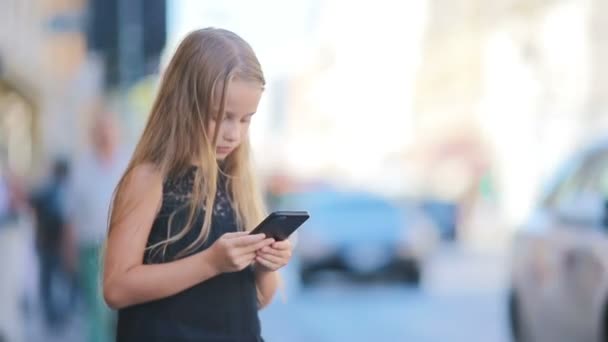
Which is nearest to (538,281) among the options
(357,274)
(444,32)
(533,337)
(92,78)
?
(533,337)

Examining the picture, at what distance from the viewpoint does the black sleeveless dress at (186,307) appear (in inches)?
85.7

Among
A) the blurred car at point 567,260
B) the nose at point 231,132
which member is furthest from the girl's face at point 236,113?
the blurred car at point 567,260

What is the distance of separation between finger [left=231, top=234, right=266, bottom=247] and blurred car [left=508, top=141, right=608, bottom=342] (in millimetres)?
4170

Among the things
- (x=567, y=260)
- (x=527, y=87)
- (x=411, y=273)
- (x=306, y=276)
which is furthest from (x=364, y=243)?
(x=527, y=87)

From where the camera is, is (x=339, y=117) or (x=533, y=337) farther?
(x=339, y=117)

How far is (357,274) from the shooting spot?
59.9ft

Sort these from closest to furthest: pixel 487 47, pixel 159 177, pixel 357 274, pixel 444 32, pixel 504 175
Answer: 1. pixel 159 177
2. pixel 357 274
3. pixel 504 175
4. pixel 487 47
5. pixel 444 32

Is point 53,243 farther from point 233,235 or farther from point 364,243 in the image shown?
point 364,243

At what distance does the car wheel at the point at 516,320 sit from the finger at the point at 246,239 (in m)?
5.74

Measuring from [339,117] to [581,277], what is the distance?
159ft

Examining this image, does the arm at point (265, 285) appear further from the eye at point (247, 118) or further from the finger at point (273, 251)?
the eye at point (247, 118)

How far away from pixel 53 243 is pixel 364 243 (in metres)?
10.1

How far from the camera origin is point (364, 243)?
59.8ft

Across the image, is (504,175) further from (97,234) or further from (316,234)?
(97,234)
